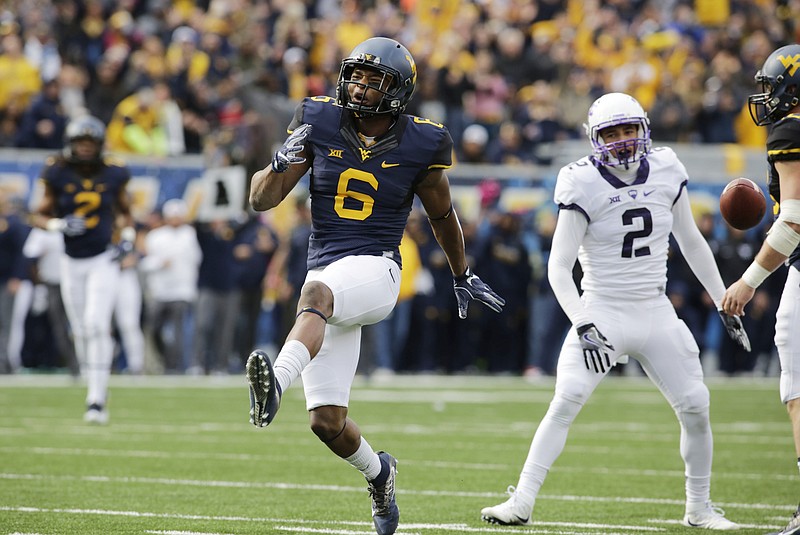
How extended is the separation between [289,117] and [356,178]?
11005 millimetres

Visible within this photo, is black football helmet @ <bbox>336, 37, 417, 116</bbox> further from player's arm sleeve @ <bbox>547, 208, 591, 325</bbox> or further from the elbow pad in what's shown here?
the elbow pad

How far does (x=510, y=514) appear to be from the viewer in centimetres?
602

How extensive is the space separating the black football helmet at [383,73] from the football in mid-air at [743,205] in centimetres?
152

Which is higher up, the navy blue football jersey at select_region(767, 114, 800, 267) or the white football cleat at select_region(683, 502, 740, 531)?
the navy blue football jersey at select_region(767, 114, 800, 267)

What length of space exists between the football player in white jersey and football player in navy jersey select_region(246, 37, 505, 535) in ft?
2.52

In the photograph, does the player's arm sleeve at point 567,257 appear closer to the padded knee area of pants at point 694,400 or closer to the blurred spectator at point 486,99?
the padded knee area of pants at point 694,400

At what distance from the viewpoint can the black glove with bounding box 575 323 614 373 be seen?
600 centimetres

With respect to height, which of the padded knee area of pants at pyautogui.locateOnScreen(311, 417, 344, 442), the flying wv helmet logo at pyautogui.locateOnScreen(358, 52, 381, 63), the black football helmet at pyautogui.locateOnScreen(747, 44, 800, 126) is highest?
the black football helmet at pyautogui.locateOnScreen(747, 44, 800, 126)

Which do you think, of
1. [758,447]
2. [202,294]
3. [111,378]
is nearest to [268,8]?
[202,294]

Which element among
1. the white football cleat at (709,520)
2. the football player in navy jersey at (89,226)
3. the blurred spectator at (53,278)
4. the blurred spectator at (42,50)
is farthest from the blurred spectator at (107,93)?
the white football cleat at (709,520)

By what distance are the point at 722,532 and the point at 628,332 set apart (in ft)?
3.15

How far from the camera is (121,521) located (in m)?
5.84

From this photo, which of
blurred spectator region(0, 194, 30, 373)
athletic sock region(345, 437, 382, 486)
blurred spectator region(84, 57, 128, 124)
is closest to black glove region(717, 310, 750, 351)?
athletic sock region(345, 437, 382, 486)

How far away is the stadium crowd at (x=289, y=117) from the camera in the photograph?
52.3 feet
